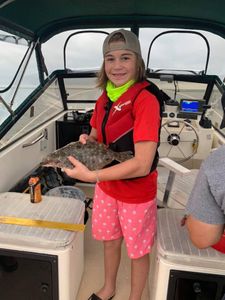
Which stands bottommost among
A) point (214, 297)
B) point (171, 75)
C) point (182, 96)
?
point (214, 297)

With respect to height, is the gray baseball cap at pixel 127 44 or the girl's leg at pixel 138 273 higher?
the gray baseball cap at pixel 127 44

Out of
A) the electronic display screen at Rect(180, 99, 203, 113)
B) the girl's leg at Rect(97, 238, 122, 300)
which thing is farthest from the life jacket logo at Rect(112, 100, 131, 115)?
the electronic display screen at Rect(180, 99, 203, 113)

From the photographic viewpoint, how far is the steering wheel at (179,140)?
10.5 feet

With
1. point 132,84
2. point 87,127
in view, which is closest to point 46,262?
point 132,84

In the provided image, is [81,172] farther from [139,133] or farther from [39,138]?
[39,138]

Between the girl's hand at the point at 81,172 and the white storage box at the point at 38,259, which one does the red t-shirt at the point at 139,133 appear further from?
the white storage box at the point at 38,259

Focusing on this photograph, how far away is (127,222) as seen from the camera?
1.40 metres

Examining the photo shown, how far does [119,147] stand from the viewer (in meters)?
1.36

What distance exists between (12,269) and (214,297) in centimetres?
112

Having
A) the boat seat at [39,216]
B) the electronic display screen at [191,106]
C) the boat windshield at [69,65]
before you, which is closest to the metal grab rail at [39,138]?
the boat windshield at [69,65]

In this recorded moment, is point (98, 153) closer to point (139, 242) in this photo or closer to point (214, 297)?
point (139, 242)

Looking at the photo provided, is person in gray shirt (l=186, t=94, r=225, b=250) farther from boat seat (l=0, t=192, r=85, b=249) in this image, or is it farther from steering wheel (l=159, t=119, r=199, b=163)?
steering wheel (l=159, t=119, r=199, b=163)

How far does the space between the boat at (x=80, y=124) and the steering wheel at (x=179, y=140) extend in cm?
1

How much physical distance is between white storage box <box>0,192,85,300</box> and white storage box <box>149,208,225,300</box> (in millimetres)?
506
